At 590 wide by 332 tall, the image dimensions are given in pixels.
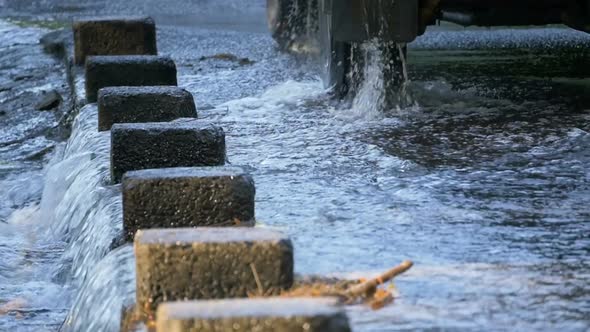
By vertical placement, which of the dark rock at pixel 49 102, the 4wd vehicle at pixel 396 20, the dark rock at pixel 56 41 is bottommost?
the dark rock at pixel 49 102

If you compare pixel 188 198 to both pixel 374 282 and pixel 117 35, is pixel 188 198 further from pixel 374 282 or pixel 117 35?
pixel 117 35

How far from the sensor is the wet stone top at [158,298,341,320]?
2242 mm

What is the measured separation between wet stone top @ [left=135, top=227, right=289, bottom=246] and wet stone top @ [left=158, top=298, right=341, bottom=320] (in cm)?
57

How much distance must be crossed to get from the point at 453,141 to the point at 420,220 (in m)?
1.46

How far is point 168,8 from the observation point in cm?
1631

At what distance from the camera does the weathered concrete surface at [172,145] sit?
452cm

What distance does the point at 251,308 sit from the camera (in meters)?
2.28

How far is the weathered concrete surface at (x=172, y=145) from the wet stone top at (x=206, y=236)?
4.88 feet

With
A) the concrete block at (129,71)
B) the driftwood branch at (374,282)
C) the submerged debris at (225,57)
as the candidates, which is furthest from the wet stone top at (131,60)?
the driftwood branch at (374,282)

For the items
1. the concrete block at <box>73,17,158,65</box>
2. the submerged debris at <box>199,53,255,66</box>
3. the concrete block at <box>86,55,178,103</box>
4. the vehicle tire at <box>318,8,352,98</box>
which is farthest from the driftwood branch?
the submerged debris at <box>199,53,255,66</box>

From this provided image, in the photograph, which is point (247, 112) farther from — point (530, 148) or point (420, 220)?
point (420, 220)

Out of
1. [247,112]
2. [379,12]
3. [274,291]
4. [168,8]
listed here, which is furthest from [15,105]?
[168,8]

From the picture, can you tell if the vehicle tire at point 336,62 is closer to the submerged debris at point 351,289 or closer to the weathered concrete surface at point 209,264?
the submerged debris at point 351,289

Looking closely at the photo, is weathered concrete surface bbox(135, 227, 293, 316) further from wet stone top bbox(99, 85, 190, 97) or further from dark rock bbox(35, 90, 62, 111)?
dark rock bbox(35, 90, 62, 111)
